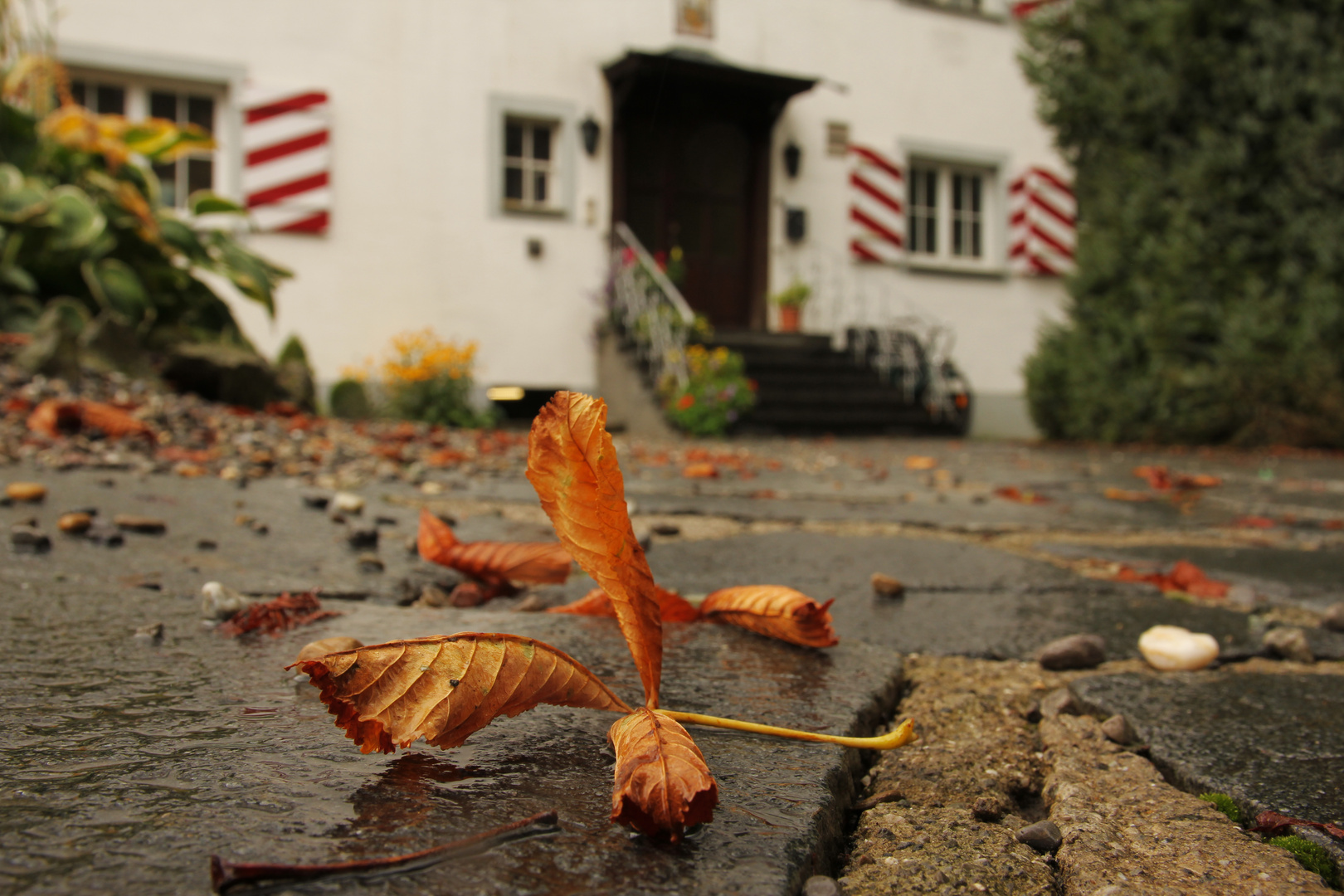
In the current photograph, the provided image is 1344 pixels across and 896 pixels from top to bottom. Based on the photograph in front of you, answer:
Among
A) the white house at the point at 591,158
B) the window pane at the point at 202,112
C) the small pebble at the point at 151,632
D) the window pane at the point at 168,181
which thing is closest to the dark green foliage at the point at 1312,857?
the small pebble at the point at 151,632

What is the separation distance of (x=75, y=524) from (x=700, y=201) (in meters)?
9.07

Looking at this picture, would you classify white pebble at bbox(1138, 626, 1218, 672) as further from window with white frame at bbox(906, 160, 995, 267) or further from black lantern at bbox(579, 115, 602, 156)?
window with white frame at bbox(906, 160, 995, 267)

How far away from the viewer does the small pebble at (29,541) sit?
1.26 meters

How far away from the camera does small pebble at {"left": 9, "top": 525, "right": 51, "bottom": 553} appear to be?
1.26 metres

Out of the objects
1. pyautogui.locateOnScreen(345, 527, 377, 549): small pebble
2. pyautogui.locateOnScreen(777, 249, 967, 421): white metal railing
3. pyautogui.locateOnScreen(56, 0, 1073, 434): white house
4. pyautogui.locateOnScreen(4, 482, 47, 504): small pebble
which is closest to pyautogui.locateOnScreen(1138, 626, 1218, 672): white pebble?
pyautogui.locateOnScreen(345, 527, 377, 549): small pebble

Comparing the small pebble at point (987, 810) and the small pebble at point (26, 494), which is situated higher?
the small pebble at point (26, 494)

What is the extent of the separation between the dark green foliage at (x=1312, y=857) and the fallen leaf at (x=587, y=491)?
401 mm

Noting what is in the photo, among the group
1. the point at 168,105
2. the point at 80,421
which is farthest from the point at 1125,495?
the point at 168,105

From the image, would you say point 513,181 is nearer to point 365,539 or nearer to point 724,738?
point 365,539

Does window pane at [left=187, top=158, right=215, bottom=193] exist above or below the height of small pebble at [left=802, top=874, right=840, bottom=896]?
above

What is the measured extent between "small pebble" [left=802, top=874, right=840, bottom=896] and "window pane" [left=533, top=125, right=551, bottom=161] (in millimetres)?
9551

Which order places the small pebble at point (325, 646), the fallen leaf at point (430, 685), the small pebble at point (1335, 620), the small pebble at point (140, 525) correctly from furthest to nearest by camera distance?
1. the small pebble at point (140, 525)
2. the small pebble at point (1335, 620)
3. the small pebble at point (325, 646)
4. the fallen leaf at point (430, 685)

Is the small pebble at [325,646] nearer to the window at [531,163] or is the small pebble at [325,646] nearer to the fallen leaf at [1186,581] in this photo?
the fallen leaf at [1186,581]

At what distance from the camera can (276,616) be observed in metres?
0.90
